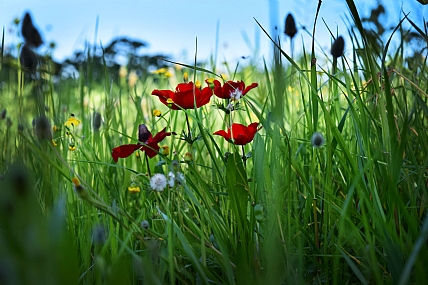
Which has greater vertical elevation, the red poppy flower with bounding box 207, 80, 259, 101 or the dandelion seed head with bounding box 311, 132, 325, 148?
the red poppy flower with bounding box 207, 80, 259, 101

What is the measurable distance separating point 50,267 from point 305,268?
0.45 m

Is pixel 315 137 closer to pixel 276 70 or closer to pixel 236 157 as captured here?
pixel 236 157

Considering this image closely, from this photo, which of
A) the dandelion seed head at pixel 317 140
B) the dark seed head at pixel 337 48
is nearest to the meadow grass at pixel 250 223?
the dandelion seed head at pixel 317 140

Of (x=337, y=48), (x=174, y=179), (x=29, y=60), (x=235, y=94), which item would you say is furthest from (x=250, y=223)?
(x=29, y=60)

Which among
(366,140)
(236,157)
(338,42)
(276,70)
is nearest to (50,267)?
(276,70)

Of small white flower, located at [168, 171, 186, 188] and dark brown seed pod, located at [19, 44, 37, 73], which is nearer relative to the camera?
small white flower, located at [168, 171, 186, 188]

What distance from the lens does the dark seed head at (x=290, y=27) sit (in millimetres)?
874

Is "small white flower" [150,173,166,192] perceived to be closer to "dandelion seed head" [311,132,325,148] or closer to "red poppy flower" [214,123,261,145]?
"red poppy flower" [214,123,261,145]

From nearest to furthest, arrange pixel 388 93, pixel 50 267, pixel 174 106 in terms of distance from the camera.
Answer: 1. pixel 50 267
2. pixel 388 93
3. pixel 174 106

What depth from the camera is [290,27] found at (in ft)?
2.88

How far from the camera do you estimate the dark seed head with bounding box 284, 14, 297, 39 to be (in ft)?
2.87

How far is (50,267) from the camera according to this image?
32cm

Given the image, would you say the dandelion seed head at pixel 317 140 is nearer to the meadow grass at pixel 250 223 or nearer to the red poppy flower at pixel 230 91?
the meadow grass at pixel 250 223

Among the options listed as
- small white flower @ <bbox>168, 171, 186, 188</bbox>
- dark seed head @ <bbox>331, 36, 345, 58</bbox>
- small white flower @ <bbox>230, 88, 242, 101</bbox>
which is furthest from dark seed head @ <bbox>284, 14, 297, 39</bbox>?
small white flower @ <bbox>168, 171, 186, 188</bbox>
